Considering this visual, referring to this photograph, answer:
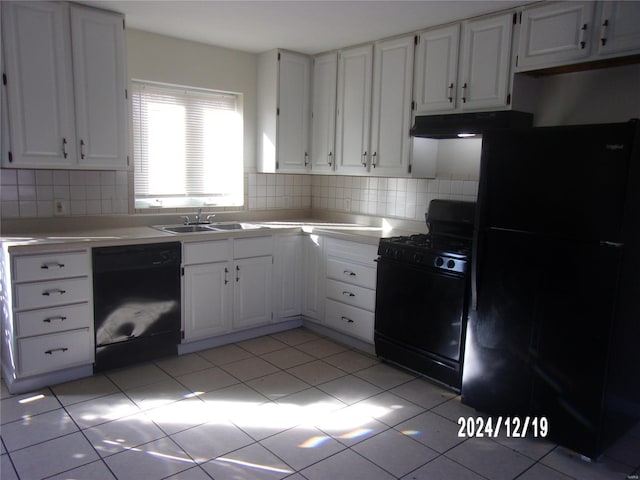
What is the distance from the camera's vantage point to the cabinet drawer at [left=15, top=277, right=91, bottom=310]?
2.83 m

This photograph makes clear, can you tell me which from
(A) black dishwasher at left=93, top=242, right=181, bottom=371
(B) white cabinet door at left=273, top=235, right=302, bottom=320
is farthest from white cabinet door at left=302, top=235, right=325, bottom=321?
(A) black dishwasher at left=93, top=242, right=181, bottom=371

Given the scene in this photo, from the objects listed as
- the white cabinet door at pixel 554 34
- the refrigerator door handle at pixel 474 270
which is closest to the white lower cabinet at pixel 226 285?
the refrigerator door handle at pixel 474 270

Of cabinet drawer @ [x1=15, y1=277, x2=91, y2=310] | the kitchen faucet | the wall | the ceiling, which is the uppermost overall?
the ceiling

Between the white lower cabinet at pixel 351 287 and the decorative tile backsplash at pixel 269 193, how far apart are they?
24.5 inches

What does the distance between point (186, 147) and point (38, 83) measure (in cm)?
127

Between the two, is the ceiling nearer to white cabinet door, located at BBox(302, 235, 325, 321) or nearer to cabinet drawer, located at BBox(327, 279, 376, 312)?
white cabinet door, located at BBox(302, 235, 325, 321)

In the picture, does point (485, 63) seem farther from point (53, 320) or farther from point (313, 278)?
point (53, 320)

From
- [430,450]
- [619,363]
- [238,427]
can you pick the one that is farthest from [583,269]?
[238,427]

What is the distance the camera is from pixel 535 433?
256 centimetres

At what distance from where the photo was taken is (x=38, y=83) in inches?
120

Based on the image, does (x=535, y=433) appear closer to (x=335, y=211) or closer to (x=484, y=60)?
(x=484, y=60)

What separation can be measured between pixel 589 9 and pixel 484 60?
2.09 feet

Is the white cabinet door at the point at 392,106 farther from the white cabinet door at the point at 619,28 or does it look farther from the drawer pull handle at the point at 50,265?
the drawer pull handle at the point at 50,265

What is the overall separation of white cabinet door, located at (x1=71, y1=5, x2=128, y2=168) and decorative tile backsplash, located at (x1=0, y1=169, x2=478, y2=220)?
1.11 ft
